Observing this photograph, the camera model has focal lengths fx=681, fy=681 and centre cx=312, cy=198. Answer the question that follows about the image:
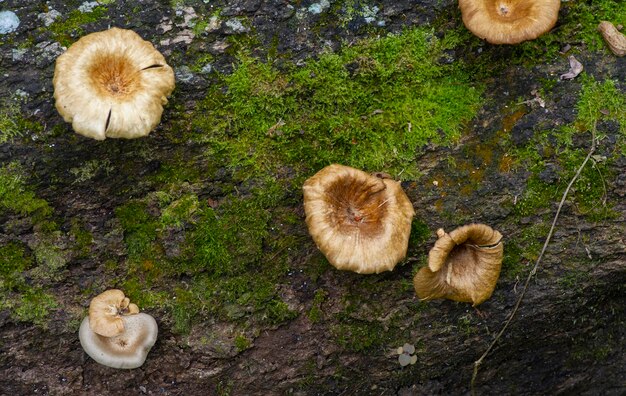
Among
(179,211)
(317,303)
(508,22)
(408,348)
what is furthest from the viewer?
(408,348)

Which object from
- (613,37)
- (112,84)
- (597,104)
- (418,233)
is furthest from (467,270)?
(112,84)

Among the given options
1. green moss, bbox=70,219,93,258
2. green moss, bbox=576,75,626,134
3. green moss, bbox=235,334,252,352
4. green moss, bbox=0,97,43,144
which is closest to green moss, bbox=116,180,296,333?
green moss, bbox=235,334,252,352

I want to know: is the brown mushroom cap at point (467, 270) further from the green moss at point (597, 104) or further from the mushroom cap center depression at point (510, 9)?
the mushroom cap center depression at point (510, 9)

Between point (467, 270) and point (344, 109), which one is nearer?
point (467, 270)

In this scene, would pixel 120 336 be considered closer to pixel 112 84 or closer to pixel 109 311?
pixel 109 311

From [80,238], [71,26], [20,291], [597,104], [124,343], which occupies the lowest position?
[124,343]

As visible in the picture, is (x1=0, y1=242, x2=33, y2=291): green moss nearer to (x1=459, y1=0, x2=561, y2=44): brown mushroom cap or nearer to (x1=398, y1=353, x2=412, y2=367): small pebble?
(x1=398, y1=353, x2=412, y2=367): small pebble

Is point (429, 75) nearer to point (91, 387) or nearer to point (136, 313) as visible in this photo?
point (136, 313)
